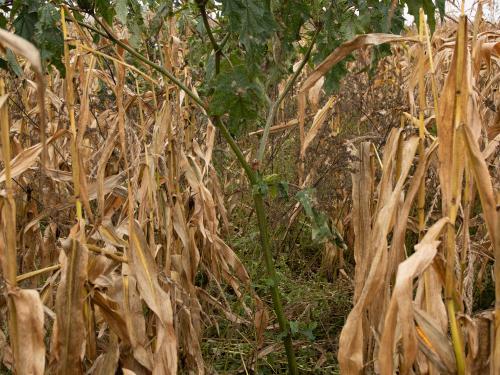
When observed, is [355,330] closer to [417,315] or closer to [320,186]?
[417,315]

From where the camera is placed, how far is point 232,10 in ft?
4.12

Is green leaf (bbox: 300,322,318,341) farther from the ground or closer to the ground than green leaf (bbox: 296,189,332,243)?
closer to the ground

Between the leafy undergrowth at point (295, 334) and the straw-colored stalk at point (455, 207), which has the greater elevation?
the straw-colored stalk at point (455, 207)

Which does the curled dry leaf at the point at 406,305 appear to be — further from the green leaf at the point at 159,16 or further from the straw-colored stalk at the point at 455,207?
the green leaf at the point at 159,16

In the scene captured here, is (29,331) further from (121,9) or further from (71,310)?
(121,9)

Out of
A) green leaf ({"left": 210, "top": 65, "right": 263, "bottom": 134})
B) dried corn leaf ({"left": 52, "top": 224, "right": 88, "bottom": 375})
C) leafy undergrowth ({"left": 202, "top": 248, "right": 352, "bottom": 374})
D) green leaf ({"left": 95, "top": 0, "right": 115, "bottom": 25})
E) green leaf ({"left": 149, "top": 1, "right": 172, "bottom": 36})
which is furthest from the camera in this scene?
leafy undergrowth ({"left": 202, "top": 248, "right": 352, "bottom": 374})

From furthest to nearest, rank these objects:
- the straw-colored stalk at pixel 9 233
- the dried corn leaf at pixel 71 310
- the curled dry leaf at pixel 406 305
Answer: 1. the dried corn leaf at pixel 71 310
2. the straw-colored stalk at pixel 9 233
3. the curled dry leaf at pixel 406 305

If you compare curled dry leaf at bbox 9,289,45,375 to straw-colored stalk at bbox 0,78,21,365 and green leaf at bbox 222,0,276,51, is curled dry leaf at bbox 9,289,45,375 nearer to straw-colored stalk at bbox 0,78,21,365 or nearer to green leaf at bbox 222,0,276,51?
straw-colored stalk at bbox 0,78,21,365

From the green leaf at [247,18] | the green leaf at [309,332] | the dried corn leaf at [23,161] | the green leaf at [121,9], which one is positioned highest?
the green leaf at [121,9]

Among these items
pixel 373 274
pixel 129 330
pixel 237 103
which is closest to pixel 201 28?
pixel 237 103

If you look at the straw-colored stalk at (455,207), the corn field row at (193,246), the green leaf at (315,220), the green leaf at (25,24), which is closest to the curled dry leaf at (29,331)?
the corn field row at (193,246)

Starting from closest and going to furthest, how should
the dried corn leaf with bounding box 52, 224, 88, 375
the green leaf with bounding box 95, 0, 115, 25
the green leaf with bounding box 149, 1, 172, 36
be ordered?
the dried corn leaf with bounding box 52, 224, 88, 375, the green leaf with bounding box 95, 0, 115, 25, the green leaf with bounding box 149, 1, 172, 36

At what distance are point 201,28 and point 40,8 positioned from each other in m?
0.82

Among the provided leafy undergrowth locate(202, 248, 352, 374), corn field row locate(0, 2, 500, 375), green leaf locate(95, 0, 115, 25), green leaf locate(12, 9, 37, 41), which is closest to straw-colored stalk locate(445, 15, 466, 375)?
corn field row locate(0, 2, 500, 375)
